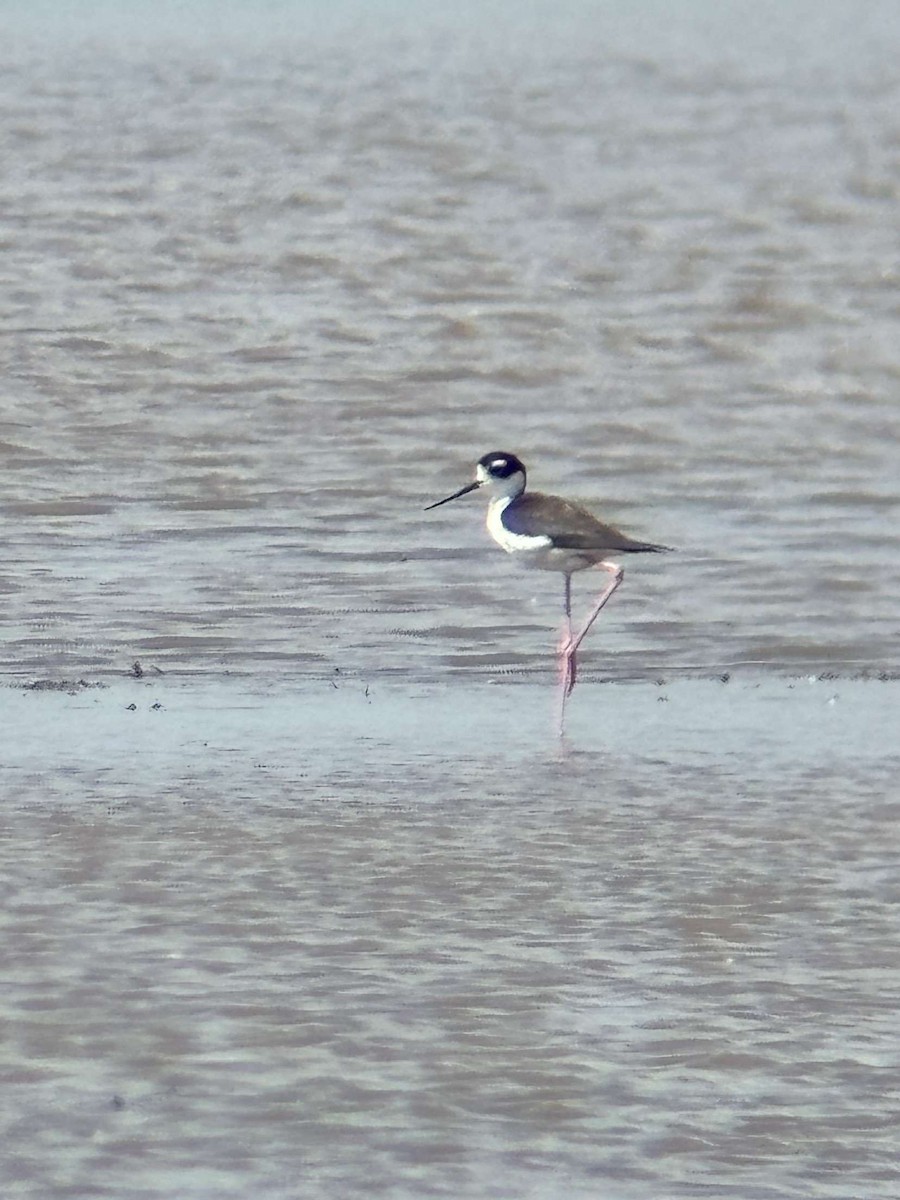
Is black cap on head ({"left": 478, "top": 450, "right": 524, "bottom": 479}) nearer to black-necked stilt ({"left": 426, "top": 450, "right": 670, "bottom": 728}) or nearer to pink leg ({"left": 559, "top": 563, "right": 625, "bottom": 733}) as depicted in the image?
black-necked stilt ({"left": 426, "top": 450, "right": 670, "bottom": 728})

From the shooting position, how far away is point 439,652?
8977 millimetres

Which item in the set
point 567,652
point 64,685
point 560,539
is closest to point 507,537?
point 560,539

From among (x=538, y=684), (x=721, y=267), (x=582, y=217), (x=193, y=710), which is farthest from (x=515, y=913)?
(x=582, y=217)

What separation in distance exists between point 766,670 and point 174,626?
1890mm

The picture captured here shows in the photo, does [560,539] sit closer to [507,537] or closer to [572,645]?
[507,537]

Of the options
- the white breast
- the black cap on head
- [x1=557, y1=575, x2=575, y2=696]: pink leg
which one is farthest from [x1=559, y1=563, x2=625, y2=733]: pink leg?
the black cap on head

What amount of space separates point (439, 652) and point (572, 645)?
0.41 metres

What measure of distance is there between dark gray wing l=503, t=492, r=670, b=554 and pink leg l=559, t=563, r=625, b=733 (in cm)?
8

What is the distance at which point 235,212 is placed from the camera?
1819cm

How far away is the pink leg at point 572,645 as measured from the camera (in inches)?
326

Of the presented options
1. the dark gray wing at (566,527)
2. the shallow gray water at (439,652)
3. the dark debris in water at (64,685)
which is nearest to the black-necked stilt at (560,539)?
the dark gray wing at (566,527)

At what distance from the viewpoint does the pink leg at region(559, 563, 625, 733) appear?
8.29 meters

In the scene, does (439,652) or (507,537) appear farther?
(507,537)

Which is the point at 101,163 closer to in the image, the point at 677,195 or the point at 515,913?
the point at 677,195
